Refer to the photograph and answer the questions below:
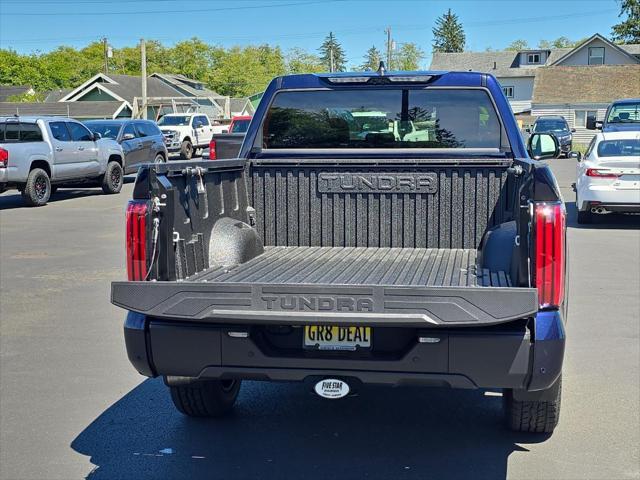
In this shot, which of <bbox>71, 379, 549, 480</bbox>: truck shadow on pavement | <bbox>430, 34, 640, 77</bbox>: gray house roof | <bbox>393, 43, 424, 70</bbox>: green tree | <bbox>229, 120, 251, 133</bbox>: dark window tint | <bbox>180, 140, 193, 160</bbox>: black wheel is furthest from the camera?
<bbox>393, 43, 424, 70</bbox>: green tree

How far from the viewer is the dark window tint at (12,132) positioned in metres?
19.0

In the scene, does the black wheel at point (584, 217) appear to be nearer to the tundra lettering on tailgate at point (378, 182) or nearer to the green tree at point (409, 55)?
the tundra lettering on tailgate at point (378, 182)

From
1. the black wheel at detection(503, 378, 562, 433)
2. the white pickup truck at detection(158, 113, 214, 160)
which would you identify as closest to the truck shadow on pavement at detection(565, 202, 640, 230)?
the black wheel at detection(503, 378, 562, 433)

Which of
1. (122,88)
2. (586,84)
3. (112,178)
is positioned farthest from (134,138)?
(122,88)

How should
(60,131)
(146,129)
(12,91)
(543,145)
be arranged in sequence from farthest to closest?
(12,91) → (146,129) → (60,131) → (543,145)

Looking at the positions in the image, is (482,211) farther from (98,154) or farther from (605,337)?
(98,154)

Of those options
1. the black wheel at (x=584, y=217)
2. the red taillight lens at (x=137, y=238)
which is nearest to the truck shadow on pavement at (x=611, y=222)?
the black wheel at (x=584, y=217)

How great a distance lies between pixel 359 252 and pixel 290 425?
114cm

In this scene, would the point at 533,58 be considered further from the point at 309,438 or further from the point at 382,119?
the point at 309,438

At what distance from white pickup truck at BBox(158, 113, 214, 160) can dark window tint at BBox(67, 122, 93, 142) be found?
1407 centimetres

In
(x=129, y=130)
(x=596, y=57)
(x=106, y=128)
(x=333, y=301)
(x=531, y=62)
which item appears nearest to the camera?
(x=333, y=301)

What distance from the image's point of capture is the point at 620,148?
47.4ft

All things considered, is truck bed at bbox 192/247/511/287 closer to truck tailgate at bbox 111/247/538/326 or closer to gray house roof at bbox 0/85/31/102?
truck tailgate at bbox 111/247/538/326

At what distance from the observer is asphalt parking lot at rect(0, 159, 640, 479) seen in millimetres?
4695
